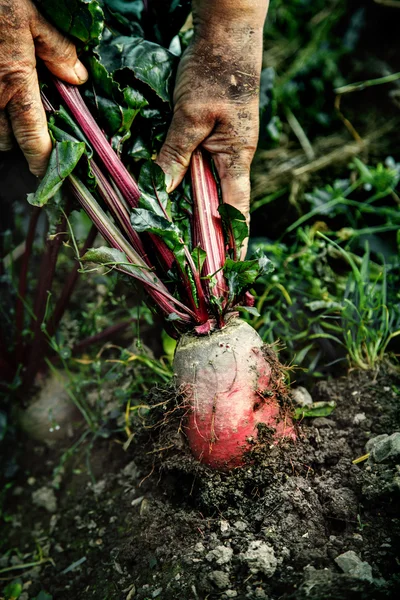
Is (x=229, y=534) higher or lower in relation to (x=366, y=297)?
lower

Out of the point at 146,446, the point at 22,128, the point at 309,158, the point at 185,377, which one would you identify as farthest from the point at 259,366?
the point at 309,158

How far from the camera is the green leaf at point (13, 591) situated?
1.61 m

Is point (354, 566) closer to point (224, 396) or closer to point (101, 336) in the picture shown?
point (224, 396)

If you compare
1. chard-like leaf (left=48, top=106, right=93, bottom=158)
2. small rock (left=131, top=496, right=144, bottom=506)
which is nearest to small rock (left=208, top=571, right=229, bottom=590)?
small rock (left=131, top=496, right=144, bottom=506)

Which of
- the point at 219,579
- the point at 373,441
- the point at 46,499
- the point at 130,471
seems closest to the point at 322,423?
the point at 373,441

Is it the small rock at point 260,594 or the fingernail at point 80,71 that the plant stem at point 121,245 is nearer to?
the fingernail at point 80,71

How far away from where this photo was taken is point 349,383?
180cm

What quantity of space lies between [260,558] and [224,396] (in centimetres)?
44

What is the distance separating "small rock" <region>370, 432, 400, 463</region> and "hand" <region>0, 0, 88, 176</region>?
1.33 meters

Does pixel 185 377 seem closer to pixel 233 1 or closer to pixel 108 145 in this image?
pixel 108 145

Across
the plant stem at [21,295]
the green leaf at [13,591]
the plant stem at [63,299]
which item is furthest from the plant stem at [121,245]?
the green leaf at [13,591]

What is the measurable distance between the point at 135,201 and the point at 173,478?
2.91ft

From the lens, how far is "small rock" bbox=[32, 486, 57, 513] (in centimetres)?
188

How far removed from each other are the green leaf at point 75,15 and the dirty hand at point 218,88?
33 cm
